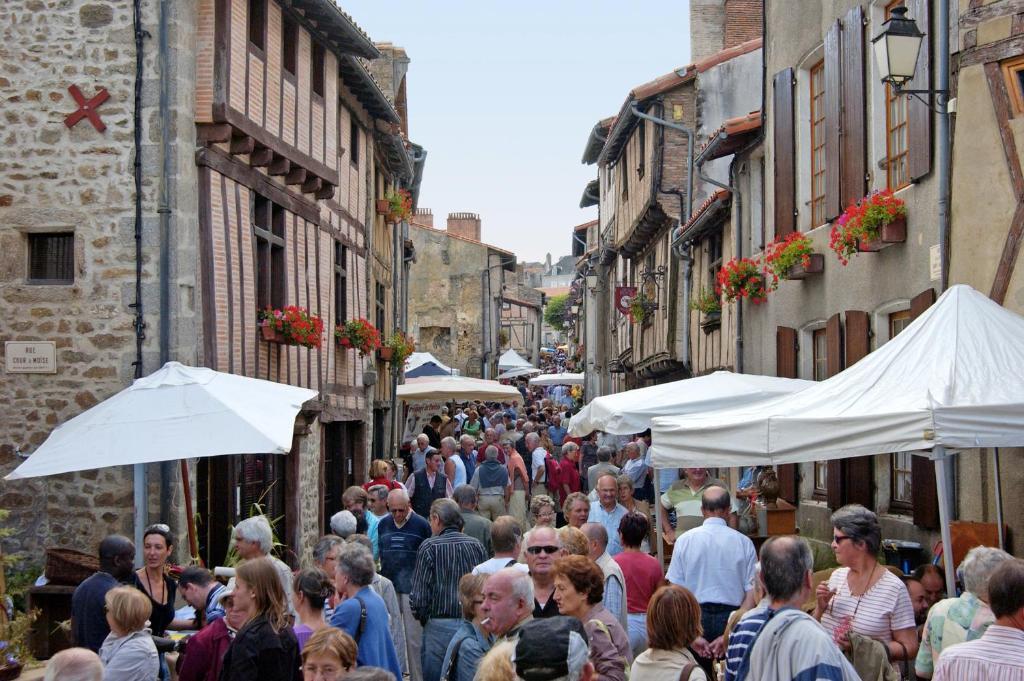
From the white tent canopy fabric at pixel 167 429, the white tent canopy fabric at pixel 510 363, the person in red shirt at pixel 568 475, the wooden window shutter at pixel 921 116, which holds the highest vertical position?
the wooden window shutter at pixel 921 116

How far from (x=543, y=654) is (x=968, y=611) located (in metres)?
2.31

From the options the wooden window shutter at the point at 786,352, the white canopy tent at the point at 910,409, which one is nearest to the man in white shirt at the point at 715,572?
the white canopy tent at the point at 910,409

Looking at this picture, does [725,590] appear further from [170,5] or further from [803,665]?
[170,5]

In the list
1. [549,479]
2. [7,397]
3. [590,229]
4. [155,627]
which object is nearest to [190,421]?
[155,627]

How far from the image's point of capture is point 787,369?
14.1 metres

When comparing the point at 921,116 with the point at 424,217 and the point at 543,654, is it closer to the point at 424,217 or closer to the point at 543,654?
the point at 543,654

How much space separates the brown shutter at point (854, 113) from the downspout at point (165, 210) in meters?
6.34

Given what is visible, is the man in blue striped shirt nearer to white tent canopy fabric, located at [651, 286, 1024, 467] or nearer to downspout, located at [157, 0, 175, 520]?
white tent canopy fabric, located at [651, 286, 1024, 467]

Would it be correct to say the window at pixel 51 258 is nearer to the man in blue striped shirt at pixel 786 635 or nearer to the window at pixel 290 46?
the window at pixel 290 46

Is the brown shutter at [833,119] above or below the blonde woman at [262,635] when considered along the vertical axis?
above

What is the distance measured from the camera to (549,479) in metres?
Result: 16.7

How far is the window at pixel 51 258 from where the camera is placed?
11.6 m

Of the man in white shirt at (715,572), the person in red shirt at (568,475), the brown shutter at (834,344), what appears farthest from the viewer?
the person in red shirt at (568,475)

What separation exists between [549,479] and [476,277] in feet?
102
